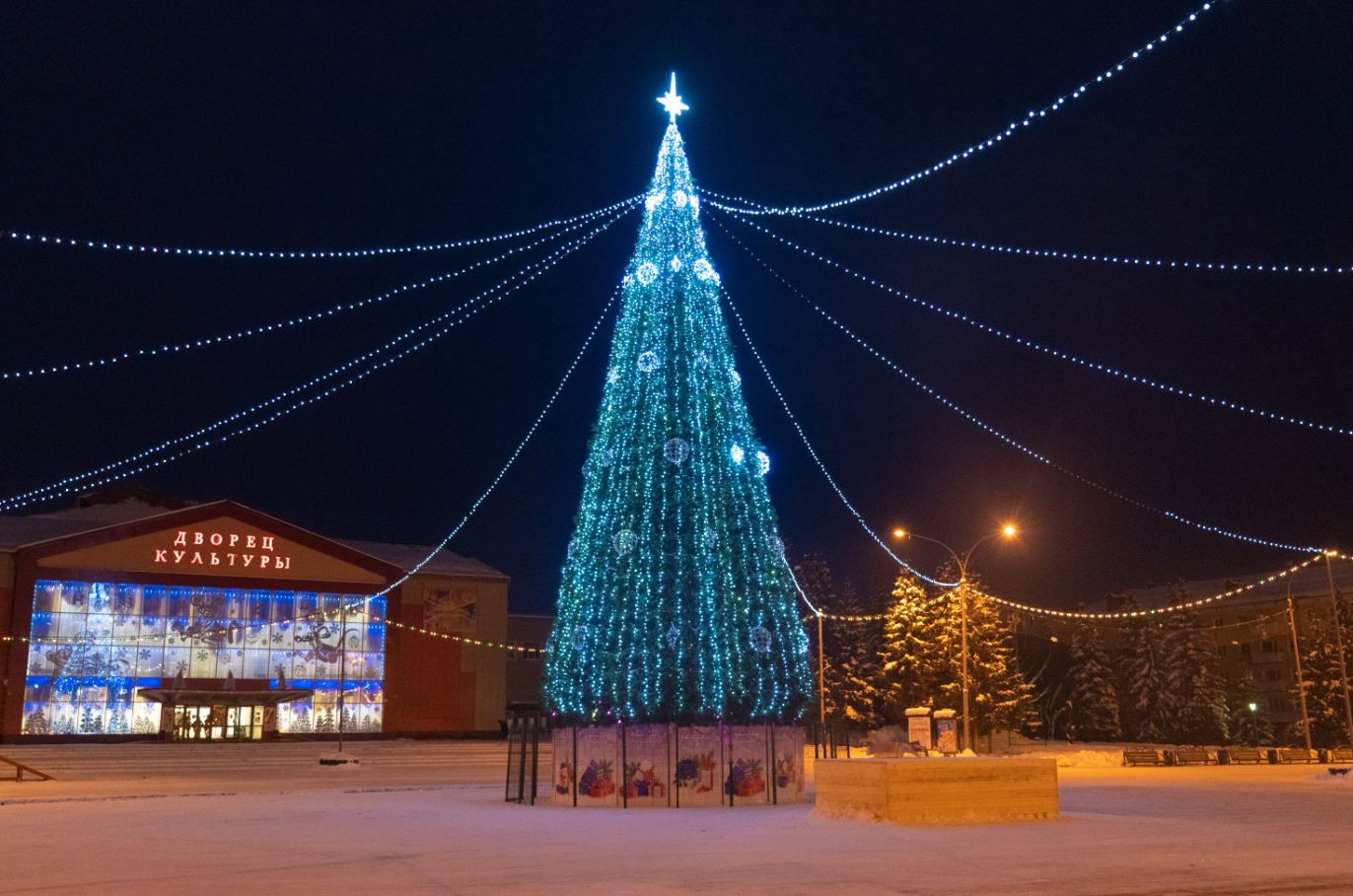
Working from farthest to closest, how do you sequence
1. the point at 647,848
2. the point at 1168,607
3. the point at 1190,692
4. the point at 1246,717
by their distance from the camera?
the point at 1246,717, the point at 1190,692, the point at 1168,607, the point at 647,848

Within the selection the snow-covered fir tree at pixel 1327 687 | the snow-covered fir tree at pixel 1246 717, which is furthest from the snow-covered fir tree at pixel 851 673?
the snow-covered fir tree at pixel 1327 687

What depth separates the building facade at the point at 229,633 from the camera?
52.4 meters

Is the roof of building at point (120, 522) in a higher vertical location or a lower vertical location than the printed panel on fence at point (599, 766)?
higher

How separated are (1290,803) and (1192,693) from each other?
41.5 metres

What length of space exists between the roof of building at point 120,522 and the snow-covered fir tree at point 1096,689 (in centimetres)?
3030

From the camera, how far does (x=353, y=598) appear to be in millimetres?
58656

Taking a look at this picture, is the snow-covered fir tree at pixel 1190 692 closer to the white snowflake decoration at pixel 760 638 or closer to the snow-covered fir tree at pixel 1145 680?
the snow-covered fir tree at pixel 1145 680

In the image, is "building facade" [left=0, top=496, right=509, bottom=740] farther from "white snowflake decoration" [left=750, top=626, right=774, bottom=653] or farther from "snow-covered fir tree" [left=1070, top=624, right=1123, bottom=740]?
"white snowflake decoration" [left=750, top=626, right=774, bottom=653]

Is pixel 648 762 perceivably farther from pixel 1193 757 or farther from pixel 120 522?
pixel 120 522

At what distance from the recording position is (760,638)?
21.3m

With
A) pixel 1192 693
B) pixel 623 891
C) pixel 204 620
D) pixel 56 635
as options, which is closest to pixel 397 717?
pixel 204 620

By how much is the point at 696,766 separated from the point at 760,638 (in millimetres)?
2508

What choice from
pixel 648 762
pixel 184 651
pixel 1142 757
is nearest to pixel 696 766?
pixel 648 762

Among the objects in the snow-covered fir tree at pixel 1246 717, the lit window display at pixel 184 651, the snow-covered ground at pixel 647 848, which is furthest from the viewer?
the snow-covered fir tree at pixel 1246 717
